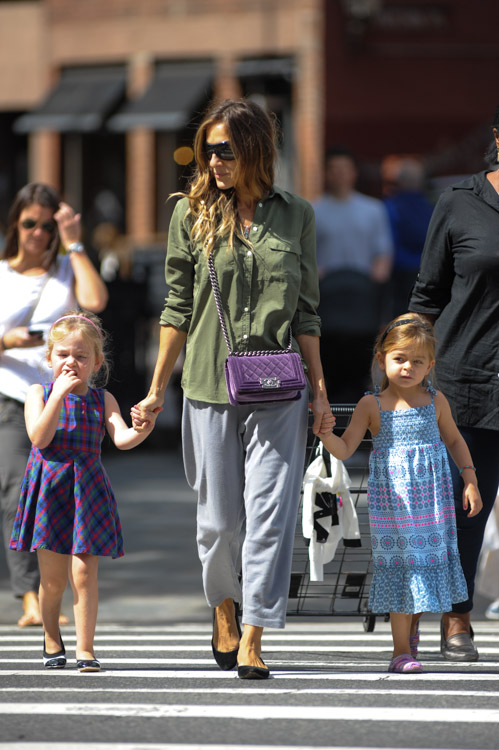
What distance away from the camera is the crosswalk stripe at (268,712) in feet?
15.2

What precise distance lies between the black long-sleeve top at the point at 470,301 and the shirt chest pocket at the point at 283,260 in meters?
0.79

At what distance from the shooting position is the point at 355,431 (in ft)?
18.2

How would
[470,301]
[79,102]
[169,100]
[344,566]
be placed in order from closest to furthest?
[470,301] → [344,566] → [169,100] → [79,102]

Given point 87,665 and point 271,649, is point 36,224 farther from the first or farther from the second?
point 87,665

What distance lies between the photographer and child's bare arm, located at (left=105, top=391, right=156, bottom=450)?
17.9 feet

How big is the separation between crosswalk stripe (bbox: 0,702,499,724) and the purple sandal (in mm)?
681

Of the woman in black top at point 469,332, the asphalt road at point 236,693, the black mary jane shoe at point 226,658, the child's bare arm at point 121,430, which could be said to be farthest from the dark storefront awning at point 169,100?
the black mary jane shoe at point 226,658

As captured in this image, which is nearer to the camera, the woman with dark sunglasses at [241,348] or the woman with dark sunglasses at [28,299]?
the woman with dark sunglasses at [241,348]

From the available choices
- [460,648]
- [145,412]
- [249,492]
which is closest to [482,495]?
[460,648]

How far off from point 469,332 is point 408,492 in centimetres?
77

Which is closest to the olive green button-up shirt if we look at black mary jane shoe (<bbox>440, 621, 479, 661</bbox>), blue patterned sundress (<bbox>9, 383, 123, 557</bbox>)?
blue patterned sundress (<bbox>9, 383, 123, 557</bbox>)

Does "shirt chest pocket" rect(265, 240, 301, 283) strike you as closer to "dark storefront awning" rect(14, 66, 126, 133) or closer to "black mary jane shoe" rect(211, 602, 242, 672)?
"black mary jane shoe" rect(211, 602, 242, 672)

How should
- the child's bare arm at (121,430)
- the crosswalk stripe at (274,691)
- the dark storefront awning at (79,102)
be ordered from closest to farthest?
the crosswalk stripe at (274,691)
the child's bare arm at (121,430)
the dark storefront awning at (79,102)

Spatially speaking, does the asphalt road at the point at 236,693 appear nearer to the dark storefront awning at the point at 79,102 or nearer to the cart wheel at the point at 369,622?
the cart wheel at the point at 369,622
